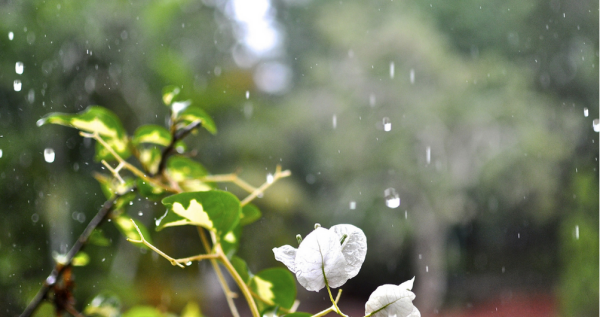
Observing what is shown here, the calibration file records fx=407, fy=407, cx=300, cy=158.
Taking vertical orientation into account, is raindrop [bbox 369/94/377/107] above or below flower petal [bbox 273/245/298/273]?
below

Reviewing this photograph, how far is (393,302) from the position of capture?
0.12m

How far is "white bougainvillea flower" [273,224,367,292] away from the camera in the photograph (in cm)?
12

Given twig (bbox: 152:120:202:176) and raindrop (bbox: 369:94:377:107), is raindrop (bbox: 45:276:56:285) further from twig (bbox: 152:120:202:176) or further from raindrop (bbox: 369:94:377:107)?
raindrop (bbox: 369:94:377:107)

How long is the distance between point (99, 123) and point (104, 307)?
5.1 inches

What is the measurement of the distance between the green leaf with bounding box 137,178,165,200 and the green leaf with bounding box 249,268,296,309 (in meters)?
0.06

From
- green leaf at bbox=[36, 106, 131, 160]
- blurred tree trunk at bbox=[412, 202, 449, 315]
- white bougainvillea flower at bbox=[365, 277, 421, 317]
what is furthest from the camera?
blurred tree trunk at bbox=[412, 202, 449, 315]

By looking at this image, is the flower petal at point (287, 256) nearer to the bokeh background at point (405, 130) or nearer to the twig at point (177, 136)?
the twig at point (177, 136)

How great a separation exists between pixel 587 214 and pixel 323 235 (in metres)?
2.86

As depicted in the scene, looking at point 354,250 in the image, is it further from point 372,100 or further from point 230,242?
point 372,100

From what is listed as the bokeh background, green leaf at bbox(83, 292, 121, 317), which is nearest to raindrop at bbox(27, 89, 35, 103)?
the bokeh background

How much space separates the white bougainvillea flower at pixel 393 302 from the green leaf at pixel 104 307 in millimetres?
218

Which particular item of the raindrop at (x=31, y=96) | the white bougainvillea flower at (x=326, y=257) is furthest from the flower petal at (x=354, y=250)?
the raindrop at (x=31, y=96)

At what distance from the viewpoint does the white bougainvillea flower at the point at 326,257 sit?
118 millimetres

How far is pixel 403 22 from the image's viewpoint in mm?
2645
